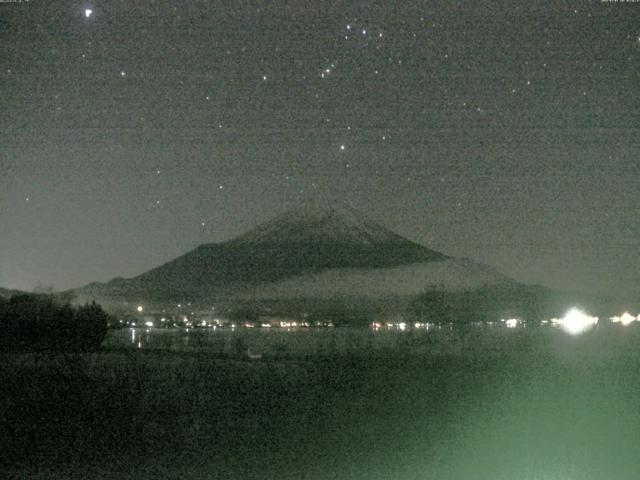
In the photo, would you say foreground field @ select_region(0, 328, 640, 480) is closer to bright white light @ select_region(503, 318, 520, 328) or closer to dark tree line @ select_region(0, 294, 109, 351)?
dark tree line @ select_region(0, 294, 109, 351)

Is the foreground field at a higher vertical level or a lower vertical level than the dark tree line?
lower

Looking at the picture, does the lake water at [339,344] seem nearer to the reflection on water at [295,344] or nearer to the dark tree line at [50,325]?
the reflection on water at [295,344]

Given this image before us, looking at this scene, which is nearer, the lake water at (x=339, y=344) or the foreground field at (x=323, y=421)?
the foreground field at (x=323, y=421)

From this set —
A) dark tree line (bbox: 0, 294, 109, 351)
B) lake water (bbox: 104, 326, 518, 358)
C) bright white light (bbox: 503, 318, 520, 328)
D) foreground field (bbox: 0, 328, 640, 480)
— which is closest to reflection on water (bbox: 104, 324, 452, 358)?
lake water (bbox: 104, 326, 518, 358)

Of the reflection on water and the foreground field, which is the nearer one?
the foreground field

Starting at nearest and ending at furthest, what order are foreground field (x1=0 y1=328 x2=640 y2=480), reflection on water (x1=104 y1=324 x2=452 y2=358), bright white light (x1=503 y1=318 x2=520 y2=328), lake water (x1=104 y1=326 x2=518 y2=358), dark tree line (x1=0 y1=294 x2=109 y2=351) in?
foreground field (x1=0 y1=328 x2=640 y2=480) → lake water (x1=104 y1=326 x2=518 y2=358) → reflection on water (x1=104 y1=324 x2=452 y2=358) → dark tree line (x1=0 y1=294 x2=109 y2=351) → bright white light (x1=503 y1=318 x2=520 y2=328)

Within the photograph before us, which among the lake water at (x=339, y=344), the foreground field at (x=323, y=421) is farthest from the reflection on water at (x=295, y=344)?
the foreground field at (x=323, y=421)

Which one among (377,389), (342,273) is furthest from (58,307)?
(342,273)

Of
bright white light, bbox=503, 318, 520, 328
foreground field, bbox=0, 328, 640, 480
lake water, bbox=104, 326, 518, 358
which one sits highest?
bright white light, bbox=503, 318, 520, 328

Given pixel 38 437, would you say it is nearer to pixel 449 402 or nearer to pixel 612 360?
pixel 449 402
